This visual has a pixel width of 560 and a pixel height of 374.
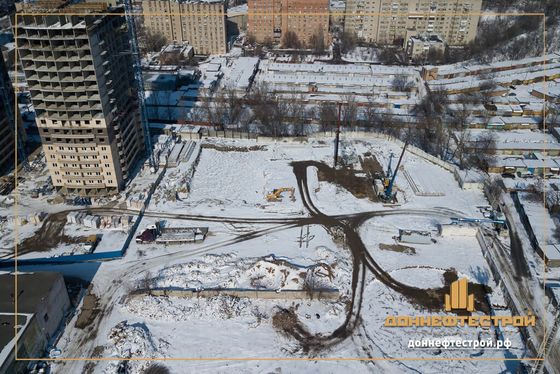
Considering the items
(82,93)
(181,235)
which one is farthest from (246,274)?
(82,93)

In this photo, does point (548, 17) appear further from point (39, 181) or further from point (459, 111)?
point (39, 181)

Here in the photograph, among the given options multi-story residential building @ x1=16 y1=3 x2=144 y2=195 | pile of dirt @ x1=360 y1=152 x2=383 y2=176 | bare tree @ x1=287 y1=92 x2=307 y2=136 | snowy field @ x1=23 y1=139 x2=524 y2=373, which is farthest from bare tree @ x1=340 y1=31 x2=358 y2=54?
multi-story residential building @ x1=16 y1=3 x2=144 y2=195

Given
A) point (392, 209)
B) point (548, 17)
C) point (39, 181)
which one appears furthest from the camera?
point (548, 17)

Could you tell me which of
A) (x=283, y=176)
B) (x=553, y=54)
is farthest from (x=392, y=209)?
(x=553, y=54)

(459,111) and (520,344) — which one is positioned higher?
(459,111)

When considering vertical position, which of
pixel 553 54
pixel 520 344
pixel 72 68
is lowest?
pixel 520 344

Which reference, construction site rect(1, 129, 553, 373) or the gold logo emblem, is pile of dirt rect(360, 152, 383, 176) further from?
the gold logo emblem

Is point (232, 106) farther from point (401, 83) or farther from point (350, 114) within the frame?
point (401, 83)

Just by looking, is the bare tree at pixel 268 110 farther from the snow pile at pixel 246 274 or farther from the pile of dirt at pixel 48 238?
the pile of dirt at pixel 48 238
